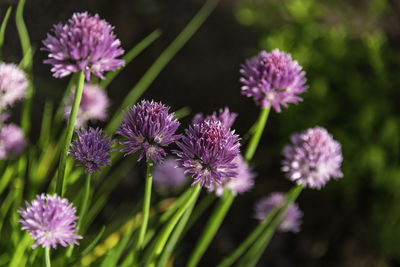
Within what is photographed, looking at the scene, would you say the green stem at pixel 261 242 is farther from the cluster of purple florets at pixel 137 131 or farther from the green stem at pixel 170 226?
the green stem at pixel 170 226

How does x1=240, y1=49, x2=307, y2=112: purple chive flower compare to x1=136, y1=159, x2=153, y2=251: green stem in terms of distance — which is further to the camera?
x1=240, y1=49, x2=307, y2=112: purple chive flower

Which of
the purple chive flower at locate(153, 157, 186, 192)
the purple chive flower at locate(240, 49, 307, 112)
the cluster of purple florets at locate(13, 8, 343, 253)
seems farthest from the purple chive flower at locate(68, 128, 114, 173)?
the purple chive flower at locate(153, 157, 186, 192)

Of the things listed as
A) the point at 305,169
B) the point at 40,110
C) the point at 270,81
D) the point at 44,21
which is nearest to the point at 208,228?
the point at 305,169

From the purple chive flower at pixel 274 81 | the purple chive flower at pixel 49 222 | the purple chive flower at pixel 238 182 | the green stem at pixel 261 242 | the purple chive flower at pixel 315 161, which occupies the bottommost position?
the green stem at pixel 261 242

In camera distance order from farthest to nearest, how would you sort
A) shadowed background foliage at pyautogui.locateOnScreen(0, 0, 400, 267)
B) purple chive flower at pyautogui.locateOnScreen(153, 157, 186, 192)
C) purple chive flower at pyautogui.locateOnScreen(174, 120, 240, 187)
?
shadowed background foliage at pyautogui.locateOnScreen(0, 0, 400, 267)
purple chive flower at pyautogui.locateOnScreen(153, 157, 186, 192)
purple chive flower at pyautogui.locateOnScreen(174, 120, 240, 187)

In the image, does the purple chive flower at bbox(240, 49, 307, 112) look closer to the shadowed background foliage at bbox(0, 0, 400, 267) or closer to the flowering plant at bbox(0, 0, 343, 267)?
the flowering plant at bbox(0, 0, 343, 267)

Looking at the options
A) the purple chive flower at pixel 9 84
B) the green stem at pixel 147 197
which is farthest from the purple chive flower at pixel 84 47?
the purple chive flower at pixel 9 84
